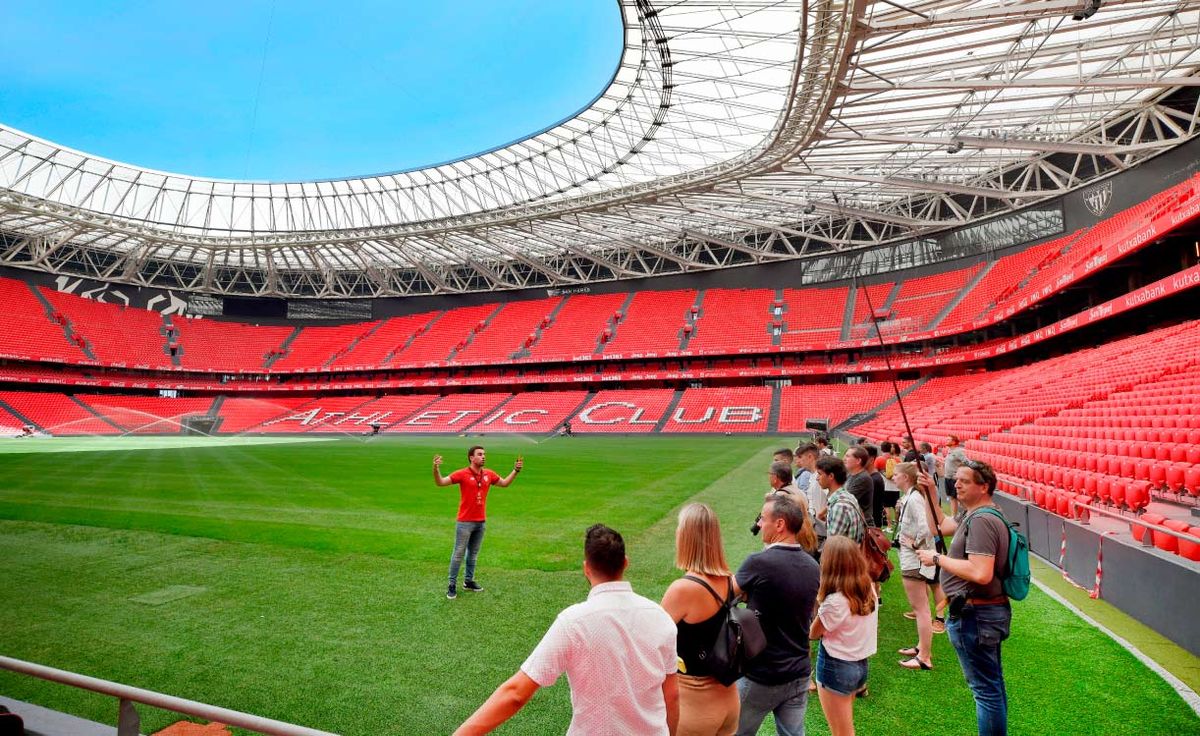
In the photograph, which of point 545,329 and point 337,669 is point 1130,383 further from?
point 545,329

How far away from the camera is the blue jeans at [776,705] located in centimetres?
356

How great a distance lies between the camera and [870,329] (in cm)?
4638

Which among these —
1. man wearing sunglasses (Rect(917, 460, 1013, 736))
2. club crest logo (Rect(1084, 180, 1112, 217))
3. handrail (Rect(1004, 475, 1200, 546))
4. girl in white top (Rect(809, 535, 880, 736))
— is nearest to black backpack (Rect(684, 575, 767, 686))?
girl in white top (Rect(809, 535, 880, 736))

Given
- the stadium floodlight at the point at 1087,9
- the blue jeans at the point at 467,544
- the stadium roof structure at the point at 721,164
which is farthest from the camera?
the stadium roof structure at the point at 721,164

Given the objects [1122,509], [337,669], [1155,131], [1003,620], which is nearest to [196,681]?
[337,669]

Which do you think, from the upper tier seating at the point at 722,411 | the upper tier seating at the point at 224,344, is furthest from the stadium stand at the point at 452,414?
the upper tier seating at the point at 224,344

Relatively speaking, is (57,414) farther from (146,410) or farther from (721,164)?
(721,164)

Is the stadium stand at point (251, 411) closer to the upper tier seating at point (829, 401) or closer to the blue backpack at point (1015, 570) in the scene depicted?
the upper tier seating at point (829, 401)

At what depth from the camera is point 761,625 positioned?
3471mm

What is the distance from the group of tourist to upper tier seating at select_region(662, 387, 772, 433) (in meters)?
39.1

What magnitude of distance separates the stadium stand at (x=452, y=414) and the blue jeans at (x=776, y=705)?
46578 millimetres

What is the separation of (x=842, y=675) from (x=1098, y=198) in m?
43.4

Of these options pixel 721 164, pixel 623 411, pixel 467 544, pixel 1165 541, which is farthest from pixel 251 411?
pixel 1165 541

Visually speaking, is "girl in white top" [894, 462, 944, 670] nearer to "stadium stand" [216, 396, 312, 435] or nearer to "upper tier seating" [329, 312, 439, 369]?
"stadium stand" [216, 396, 312, 435]
